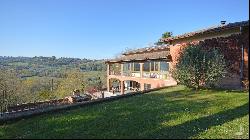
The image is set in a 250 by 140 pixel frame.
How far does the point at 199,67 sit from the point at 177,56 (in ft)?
18.0

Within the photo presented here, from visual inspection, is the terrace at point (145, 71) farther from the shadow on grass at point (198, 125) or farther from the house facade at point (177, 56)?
the shadow on grass at point (198, 125)

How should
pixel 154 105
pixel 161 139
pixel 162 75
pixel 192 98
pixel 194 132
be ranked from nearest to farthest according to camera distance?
1. pixel 161 139
2. pixel 194 132
3. pixel 154 105
4. pixel 192 98
5. pixel 162 75

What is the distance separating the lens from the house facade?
24.8 m

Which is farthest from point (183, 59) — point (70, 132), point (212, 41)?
point (70, 132)

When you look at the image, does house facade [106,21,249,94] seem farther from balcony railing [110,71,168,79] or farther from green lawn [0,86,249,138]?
green lawn [0,86,249,138]

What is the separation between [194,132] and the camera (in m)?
11.6

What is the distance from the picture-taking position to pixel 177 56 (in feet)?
93.9

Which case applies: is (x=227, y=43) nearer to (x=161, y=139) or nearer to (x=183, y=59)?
(x=183, y=59)

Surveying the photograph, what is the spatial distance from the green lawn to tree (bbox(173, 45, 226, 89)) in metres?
4.33

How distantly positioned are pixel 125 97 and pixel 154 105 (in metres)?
5.99

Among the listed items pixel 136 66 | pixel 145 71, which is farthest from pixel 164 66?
pixel 136 66

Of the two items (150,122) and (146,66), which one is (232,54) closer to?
(146,66)

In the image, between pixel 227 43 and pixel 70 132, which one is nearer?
pixel 70 132

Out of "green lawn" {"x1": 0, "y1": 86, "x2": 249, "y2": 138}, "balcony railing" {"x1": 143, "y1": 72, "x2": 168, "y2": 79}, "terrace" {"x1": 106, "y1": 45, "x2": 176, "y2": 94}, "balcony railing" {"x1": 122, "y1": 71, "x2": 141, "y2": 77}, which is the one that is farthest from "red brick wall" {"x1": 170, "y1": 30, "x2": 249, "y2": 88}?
"balcony railing" {"x1": 122, "y1": 71, "x2": 141, "y2": 77}
